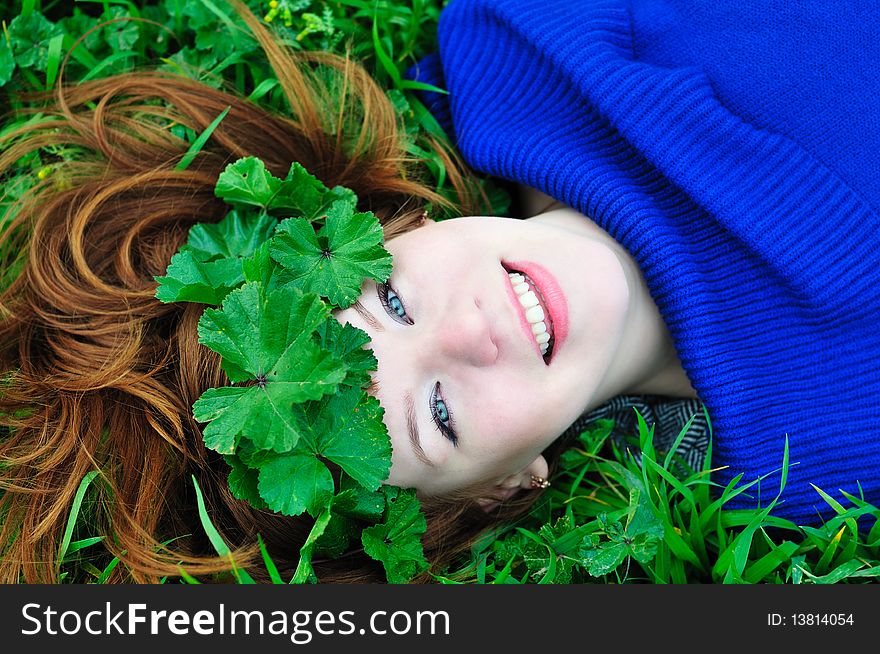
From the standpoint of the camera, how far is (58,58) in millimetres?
3098

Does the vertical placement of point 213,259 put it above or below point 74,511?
above

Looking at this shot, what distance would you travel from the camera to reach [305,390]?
1.93 m

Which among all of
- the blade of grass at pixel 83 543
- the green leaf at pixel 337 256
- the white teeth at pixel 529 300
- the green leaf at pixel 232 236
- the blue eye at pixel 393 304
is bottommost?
the blade of grass at pixel 83 543

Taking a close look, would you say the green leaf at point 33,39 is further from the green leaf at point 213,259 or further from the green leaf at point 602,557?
the green leaf at point 602,557

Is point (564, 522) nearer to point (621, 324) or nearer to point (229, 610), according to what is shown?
point (621, 324)

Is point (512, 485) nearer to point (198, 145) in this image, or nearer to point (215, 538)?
point (215, 538)

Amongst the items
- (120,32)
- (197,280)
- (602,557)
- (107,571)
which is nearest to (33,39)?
(120,32)

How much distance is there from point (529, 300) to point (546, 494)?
3.05 feet

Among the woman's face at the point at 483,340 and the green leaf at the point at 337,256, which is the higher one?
the green leaf at the point at 337,256

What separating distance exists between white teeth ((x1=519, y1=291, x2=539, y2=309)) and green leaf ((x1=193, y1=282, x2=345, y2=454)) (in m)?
0.68

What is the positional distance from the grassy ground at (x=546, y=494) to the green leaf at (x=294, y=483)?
1.29ft

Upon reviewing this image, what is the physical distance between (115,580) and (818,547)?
2.28 metres

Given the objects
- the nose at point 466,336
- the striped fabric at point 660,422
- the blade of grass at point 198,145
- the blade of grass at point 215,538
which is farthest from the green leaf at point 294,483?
the blade of grass at point 198,145

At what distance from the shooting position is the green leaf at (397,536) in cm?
226
